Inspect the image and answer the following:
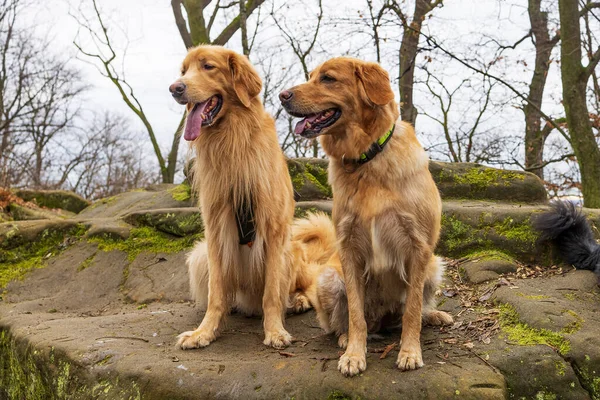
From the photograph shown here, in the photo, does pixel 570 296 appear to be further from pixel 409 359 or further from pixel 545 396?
pixel 409 359

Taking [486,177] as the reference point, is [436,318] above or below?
below

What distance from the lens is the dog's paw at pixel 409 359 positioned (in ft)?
8.80

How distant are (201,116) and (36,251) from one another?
3882 mm

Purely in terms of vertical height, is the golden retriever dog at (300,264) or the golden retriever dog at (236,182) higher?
the golden retriever dog at (236,182)

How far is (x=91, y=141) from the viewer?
2727cm

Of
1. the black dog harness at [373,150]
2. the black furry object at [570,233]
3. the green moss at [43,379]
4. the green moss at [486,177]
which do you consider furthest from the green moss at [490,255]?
the green moss at [43,379]

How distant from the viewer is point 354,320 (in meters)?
2.92

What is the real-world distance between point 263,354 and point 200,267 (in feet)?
4.12

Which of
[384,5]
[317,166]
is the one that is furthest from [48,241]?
[384,5]

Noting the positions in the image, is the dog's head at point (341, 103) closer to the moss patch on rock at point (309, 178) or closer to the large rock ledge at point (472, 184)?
the large rock ledge at point (472, 184)

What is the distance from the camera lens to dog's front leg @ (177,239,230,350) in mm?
3354

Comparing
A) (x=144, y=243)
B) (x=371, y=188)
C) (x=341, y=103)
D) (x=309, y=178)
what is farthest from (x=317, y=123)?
(x=309, y=178)

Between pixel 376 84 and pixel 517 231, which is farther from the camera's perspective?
pixel 517 231

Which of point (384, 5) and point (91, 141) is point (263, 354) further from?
point (91, 141)
